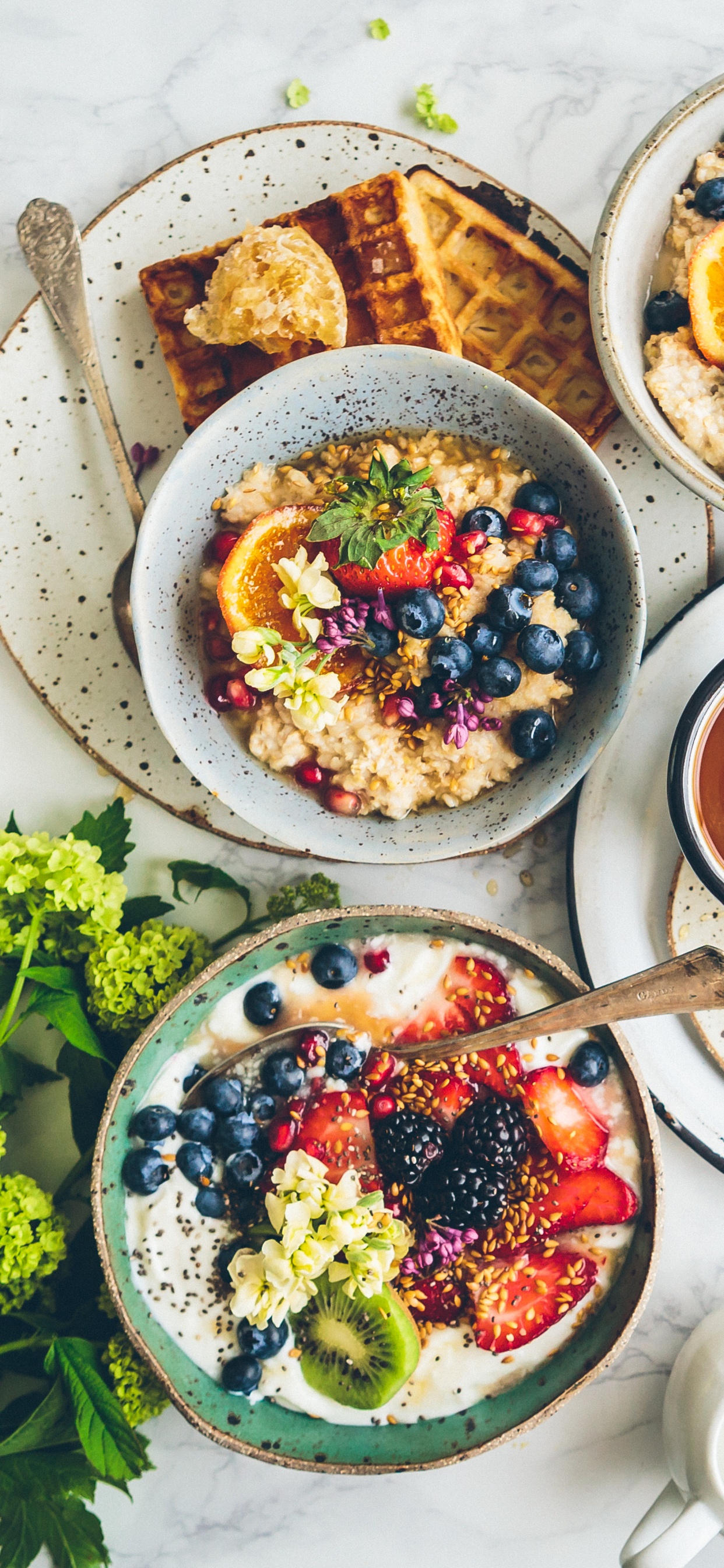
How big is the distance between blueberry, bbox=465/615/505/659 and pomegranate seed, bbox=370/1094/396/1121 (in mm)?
761

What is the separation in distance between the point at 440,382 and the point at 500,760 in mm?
631

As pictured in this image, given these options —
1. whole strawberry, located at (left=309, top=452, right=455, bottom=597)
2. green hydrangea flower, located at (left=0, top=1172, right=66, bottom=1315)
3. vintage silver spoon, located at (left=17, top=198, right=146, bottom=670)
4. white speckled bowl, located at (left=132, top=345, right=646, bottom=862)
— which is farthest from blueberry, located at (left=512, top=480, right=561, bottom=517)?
green hydrangea flower, located at (left=0, top=1172, right=66, bottom=1315)

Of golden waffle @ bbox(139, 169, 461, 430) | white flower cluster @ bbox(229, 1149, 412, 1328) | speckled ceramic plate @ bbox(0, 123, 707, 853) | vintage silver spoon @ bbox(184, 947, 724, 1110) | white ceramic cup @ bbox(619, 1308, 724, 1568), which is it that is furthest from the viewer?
speckled ceramic plate @ bbox(0, 123, 707, 853)

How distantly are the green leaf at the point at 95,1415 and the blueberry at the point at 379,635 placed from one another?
128 centimetres

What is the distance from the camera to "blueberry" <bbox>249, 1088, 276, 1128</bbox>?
169cm

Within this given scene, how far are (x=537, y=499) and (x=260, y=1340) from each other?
1.47 metres

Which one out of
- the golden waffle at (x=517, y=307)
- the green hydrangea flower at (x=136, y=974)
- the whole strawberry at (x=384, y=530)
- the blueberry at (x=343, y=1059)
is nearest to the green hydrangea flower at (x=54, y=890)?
the green hydrangea flower at (x=136, y=974)

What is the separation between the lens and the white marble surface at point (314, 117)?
6.15ft

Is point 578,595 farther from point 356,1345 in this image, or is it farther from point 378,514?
point 356,1345

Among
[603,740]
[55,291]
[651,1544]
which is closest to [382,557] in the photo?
[603,740]

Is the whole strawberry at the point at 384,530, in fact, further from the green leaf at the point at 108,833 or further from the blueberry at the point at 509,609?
the green leaf at the point at 108,833

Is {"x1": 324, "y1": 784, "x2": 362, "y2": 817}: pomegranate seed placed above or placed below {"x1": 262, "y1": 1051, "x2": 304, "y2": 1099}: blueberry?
above

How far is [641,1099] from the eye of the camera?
167cm

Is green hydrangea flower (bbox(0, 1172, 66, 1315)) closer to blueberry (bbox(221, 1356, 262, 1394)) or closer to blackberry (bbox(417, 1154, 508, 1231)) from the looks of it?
blueberry (bbox(221, 1356, 262, 1394))
